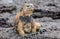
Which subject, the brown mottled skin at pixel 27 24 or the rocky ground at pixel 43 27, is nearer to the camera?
the brown mottled skin at pixel 27 24

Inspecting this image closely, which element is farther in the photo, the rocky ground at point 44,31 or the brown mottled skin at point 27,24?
the rocky ground at point 44,31

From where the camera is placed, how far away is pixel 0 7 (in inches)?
356

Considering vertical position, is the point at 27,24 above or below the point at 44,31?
above

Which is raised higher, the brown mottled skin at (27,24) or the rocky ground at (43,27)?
the brown mottled skin at (27,24)

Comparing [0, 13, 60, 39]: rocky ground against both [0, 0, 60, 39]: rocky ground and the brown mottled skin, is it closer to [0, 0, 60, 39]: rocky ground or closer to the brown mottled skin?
[0, 0, 60, 39]: rocky ground

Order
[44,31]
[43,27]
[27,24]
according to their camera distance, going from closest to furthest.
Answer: [27,24], [44,31], [43,27]

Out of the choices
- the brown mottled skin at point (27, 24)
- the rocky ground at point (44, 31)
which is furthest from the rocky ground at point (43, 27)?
the brown mottled skin at point (27, 24)

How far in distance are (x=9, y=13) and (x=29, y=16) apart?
301cm

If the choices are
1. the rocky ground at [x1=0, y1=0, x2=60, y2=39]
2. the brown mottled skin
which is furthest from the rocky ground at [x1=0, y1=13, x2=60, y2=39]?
the brown mottled skin

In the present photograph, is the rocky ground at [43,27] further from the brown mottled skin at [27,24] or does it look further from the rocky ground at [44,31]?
the brown mottled skin at [27,24]

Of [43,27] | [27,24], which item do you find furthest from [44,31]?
[27,24]

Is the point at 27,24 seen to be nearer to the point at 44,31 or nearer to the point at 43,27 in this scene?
the point at 44,31

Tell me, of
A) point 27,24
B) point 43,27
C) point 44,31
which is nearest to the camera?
point 27,24

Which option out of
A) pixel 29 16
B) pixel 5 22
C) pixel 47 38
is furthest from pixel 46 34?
pixel 5 22
